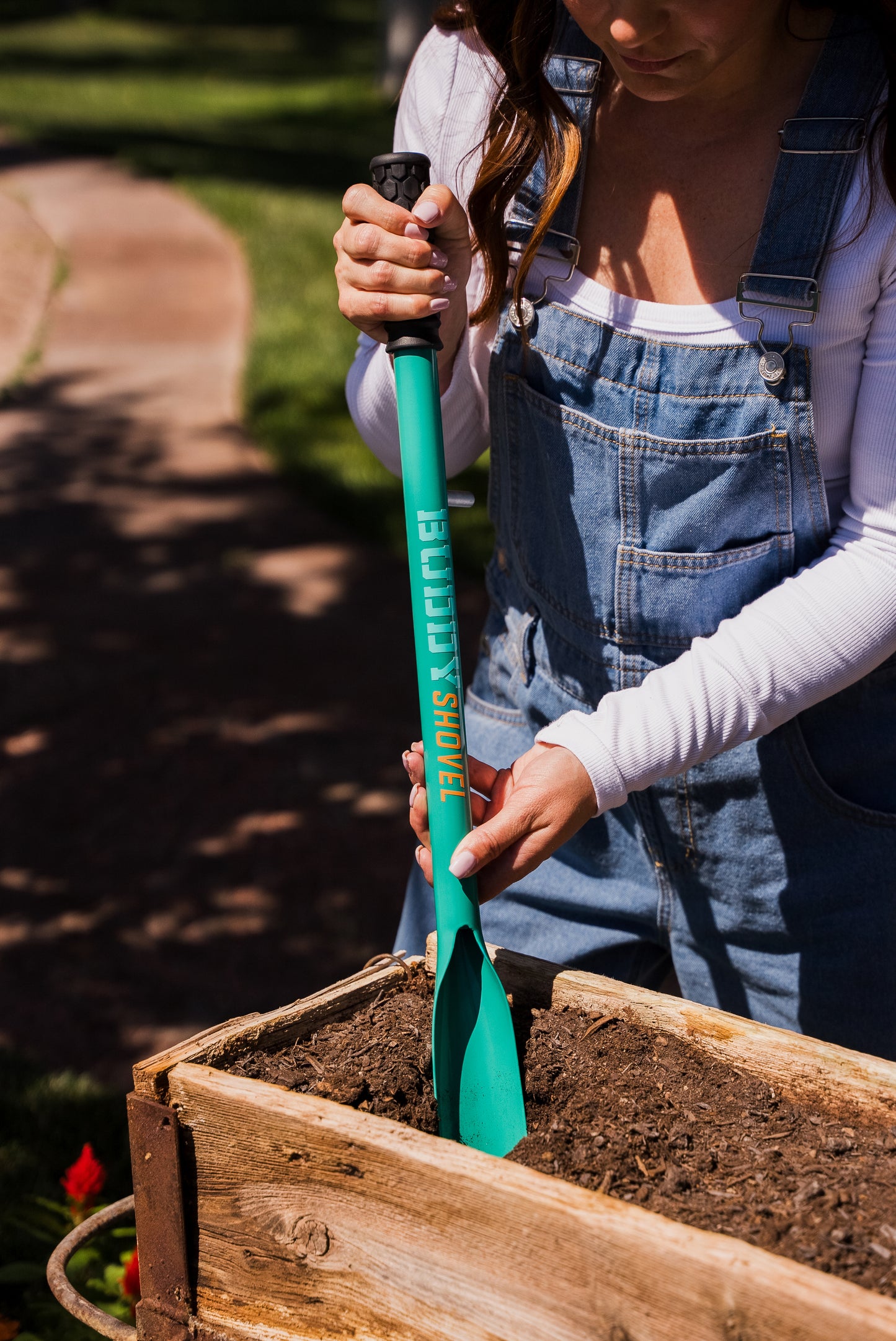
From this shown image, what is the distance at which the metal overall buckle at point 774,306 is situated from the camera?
1.44 meters

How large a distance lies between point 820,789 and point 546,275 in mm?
669

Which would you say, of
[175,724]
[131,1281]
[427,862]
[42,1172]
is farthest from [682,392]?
[175,724]

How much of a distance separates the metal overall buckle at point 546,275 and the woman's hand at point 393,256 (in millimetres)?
126

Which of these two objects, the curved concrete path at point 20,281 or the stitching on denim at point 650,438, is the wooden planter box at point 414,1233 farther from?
the curved concrete path at point 20,281

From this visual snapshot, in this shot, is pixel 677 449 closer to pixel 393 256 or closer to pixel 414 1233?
pixel 393 256

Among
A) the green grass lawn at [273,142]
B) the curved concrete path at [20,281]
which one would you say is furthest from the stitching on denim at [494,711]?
the curved concrete path at [20,281]

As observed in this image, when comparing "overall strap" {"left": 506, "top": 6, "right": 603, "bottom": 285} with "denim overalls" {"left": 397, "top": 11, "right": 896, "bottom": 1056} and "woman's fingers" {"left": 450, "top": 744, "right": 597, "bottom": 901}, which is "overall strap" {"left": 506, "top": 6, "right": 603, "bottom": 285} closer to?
"denim overalls" {"left": 397, "top": 11, "right": 896, "bottom": 1056}

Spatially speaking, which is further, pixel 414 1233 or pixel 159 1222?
pixel 159 1222

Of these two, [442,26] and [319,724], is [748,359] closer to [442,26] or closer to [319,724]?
[442,26]

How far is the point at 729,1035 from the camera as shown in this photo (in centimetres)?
141

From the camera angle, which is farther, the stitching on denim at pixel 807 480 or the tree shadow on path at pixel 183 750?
the tree shadow on path at pixel 183 750

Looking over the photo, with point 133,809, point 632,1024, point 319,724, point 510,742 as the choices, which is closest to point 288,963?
point 133,809

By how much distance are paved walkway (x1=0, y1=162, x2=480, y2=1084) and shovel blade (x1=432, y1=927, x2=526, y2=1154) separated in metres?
1.91

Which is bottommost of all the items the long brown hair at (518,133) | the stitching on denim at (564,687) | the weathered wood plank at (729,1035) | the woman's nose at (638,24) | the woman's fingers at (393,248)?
the weathered wood plank at (729,1035)
